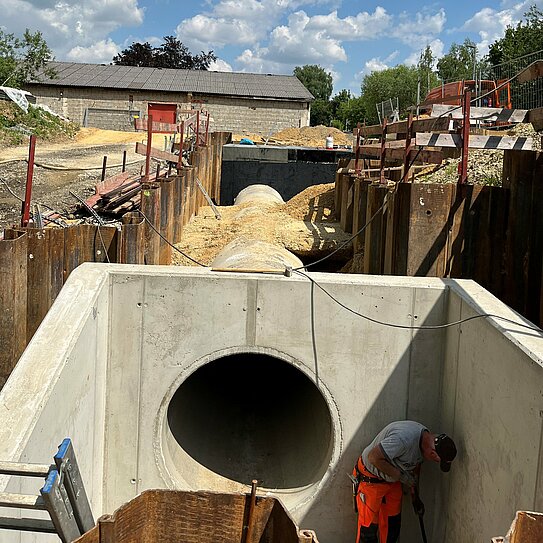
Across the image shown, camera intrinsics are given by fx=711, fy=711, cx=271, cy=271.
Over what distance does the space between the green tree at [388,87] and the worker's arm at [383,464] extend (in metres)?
67.7

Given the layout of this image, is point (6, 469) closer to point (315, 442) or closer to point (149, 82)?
point (315, 442)

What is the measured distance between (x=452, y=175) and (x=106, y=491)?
24.2ft

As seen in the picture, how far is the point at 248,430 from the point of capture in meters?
9.17

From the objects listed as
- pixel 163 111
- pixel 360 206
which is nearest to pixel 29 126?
pixel 163 111

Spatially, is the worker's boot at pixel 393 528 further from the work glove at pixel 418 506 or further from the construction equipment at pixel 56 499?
the construction equipment at pixel 56 499

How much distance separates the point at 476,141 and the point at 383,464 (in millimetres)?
3653

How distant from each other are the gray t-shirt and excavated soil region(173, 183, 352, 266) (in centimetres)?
597

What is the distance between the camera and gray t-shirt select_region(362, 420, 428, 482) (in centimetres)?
598

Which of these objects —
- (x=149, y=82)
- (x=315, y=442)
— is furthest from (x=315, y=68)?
(x=315, y=442)

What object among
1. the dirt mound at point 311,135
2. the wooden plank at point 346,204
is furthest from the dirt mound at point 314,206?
the dirt mound at point 311,135

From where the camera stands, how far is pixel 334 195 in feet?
50.0

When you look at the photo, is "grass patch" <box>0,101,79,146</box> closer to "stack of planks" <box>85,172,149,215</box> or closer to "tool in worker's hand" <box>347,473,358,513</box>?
"stack of planks" <box>85,172,149,215</box>

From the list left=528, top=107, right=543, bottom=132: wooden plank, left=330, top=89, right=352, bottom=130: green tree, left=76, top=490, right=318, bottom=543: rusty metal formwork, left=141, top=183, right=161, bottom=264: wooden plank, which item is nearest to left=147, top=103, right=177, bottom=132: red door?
left=141, top=183, right=161, bottom=264: wooden plank

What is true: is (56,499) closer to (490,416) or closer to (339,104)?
(490,416)
